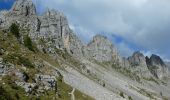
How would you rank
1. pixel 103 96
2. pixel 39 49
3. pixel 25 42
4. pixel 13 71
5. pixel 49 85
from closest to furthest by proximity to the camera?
1. pixel 13 71
2. pixel 49 85
3. pixel 103 96
4. pixel 25 42
5. pixel 39 49

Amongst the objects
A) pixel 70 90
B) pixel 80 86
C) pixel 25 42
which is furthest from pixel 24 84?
pixel 25 42

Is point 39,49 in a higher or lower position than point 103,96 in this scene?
higher

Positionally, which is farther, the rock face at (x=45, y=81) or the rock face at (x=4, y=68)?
the rock face at (x=45, y=81)

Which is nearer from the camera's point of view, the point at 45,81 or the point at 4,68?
the point at 4,68

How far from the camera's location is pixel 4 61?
94.2 metres

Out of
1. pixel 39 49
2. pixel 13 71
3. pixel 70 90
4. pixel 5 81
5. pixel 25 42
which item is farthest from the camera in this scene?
pixel 39 49

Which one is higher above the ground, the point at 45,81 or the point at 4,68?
the point at 4,68

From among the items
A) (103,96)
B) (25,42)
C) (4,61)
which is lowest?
(103,96)

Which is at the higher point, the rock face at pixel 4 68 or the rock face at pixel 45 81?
the rock face at pixel 4 68

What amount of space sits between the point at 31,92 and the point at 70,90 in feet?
98.9

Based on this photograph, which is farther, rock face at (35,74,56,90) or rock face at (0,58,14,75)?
rock face at (35,74,56,90)

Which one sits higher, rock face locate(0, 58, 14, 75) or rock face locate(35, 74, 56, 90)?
rock face locate(0, 58, 14, 75)

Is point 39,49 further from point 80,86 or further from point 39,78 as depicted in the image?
point 39,78

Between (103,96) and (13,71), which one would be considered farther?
(103,96)
